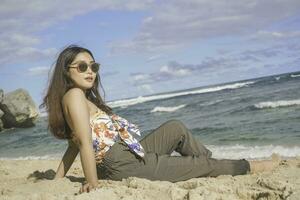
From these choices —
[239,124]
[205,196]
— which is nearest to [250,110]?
[239,124]

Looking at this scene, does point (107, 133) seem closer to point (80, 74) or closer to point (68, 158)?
point (80, 74)

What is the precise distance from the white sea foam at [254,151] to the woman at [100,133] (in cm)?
357

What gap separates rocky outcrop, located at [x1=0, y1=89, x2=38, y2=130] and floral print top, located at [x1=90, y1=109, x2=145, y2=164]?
22978mm

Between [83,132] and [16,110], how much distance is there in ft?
77.1

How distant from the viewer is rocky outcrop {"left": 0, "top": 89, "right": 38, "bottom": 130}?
25.5 m

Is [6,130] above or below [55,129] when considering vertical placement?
below

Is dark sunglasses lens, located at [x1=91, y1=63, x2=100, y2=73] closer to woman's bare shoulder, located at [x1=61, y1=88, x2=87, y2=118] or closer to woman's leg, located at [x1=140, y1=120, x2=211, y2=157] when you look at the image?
woman's bare shoulder, located at [x1=61, y1=88, x2=87, y2=118]

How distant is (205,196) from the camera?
3121 mm

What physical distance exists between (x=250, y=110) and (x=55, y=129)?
43.7 ft

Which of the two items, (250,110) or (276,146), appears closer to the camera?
(276,146)

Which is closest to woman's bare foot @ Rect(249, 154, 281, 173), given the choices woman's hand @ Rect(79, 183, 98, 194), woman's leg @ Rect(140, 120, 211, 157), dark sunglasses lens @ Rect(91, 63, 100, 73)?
woman's leg @ Rect(140, 120, 211, 157)

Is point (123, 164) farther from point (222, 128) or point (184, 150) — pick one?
point (222, 128)

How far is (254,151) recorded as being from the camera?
7922 millimetres

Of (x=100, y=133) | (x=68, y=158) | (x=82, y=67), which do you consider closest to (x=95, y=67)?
(x=82, y=67)
